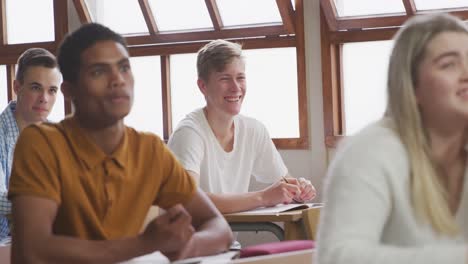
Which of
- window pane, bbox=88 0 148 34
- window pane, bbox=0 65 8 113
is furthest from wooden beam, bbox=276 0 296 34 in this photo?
window pane, bbox=0 65 8 113

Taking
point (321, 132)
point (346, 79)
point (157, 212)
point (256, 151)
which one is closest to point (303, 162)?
point (321, 132)

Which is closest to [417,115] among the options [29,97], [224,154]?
[224,154]

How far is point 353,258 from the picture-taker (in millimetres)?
1676

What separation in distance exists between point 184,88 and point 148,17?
1.87 ft

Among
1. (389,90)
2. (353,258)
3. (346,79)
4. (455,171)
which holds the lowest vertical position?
(353,258)

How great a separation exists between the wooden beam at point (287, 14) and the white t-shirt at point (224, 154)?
1.64 metres

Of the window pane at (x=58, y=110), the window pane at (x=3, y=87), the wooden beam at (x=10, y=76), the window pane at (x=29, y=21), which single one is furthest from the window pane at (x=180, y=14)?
the window pane at (x=3, y=87)

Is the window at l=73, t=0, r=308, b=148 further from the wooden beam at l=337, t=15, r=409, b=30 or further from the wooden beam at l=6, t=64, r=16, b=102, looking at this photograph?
the wooden beam at l=6, t=64, r=16, b=102

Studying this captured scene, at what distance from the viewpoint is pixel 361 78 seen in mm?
5863

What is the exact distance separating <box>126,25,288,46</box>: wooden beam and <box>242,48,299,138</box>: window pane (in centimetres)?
12

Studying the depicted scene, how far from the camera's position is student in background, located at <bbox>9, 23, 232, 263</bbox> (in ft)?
7.44

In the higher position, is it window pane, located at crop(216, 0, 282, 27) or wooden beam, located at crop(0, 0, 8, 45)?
wooden beam, located at crop(0, 0, 8, 45)

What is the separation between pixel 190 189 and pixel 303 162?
3346mm

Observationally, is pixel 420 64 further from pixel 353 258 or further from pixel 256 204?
pixel 256 204
